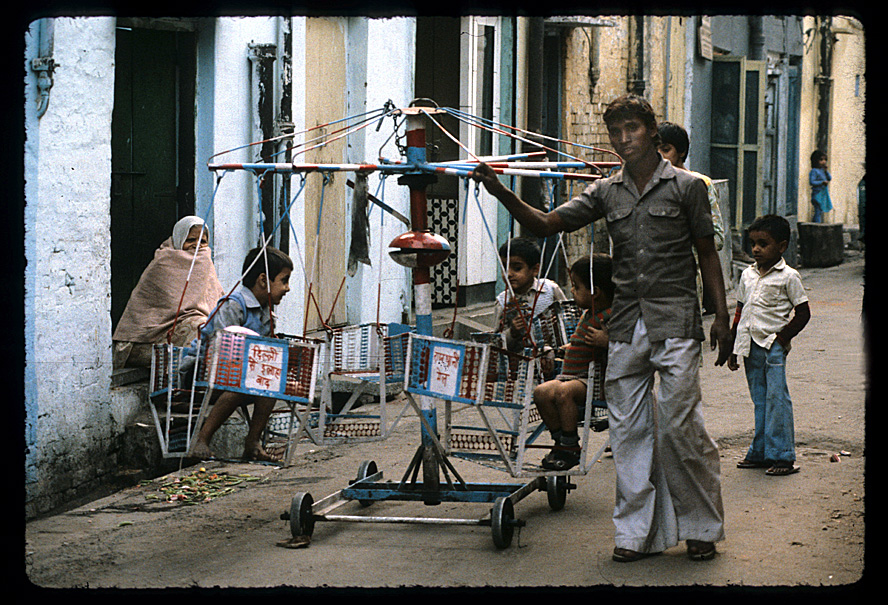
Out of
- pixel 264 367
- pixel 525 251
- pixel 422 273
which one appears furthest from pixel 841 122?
pixel 264 367

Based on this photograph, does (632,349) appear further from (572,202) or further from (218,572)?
(218,572)

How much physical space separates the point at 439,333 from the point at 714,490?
18.9 feet

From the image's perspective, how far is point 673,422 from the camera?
4.65 m

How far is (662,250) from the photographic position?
4.71 meters

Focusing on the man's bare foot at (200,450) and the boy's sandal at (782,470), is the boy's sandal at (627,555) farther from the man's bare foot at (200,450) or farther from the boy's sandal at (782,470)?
the man's bare foot at (200,450)

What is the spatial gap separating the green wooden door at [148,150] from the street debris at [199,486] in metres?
1.83

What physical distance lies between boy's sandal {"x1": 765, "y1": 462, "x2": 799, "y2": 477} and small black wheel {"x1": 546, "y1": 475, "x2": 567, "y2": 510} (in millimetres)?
1264

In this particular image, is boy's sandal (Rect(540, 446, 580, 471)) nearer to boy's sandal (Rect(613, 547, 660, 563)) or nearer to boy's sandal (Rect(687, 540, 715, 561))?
boy's sandal (Rect(613, 547, 660, 563))

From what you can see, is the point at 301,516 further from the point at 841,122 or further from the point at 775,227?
the point at 841,122

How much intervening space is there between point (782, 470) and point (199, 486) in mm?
3154

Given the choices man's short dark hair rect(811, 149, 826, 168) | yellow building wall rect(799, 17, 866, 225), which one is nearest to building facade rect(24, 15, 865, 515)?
man's short dark hair rect(811, 149, 826, 168)

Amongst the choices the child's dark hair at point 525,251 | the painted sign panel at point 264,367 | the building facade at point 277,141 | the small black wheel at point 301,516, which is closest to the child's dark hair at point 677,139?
the building facade at point 277,141

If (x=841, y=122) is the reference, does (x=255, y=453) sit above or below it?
below

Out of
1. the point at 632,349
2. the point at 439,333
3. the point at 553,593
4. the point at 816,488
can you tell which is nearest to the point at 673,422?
the point at 632,349
